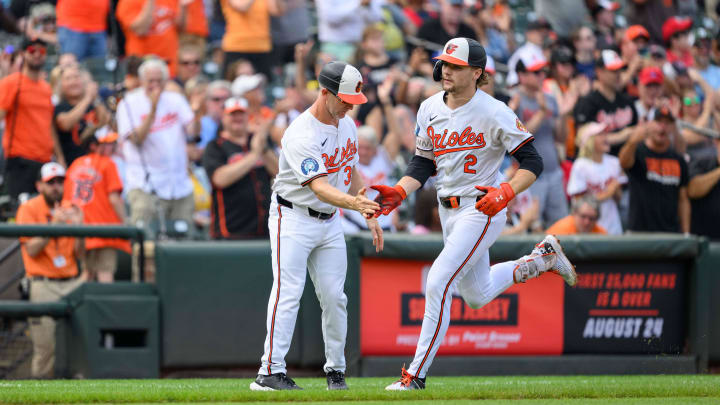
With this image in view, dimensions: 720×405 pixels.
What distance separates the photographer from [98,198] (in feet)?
34.5

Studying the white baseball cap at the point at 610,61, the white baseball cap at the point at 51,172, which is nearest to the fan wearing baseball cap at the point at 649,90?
the white baseball cap at the point at 610,61

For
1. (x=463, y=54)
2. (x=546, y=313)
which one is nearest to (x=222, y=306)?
(x=546, y=313)

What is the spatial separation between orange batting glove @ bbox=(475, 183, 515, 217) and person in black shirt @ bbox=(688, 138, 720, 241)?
5638 mm

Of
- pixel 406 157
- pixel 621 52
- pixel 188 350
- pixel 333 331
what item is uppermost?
pixel 621 52

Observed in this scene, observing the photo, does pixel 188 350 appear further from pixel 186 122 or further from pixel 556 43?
pixel 556 43

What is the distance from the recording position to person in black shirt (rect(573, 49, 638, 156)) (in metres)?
12.7

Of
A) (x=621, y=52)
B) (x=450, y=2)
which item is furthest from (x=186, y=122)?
(x=621, y=52)

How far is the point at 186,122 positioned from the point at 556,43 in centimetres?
574

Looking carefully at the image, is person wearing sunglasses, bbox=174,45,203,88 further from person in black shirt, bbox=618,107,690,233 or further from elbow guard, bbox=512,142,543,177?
elbow guard, bbox=512,142,543,177

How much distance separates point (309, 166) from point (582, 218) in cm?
477

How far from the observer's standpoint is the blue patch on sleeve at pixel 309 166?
21.8ft

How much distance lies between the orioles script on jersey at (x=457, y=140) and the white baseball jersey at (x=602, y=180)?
4817 millimetres

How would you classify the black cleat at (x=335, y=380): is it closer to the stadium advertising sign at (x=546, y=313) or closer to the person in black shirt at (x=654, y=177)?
the stadium advertising sign at (x=546, y=313)

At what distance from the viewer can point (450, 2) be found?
1454 centimetres
